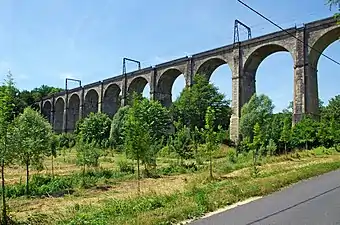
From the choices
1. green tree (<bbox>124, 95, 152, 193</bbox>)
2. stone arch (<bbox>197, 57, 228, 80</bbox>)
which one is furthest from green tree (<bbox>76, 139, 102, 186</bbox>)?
stone arch (<bbox>197, 57, 228, 80</bbox>)

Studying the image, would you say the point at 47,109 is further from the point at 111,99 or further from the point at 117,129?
the point at 117,129

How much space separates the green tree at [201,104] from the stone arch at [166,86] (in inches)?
294

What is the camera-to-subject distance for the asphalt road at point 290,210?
6785 mm

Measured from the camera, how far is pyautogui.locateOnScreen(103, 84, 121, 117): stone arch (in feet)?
214

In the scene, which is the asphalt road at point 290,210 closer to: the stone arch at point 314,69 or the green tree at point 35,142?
the green tree at point 35,142

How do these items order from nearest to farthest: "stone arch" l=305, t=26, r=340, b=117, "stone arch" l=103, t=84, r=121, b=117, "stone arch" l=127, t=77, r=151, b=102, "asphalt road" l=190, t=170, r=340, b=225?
"asphalt road" l=190, t=170, r=340, b=225 < "stone arch" l=305, t=26, r=340, b=117 < "stone arch" l=127, t=77, r=151, b=102 < "stone arch" l=103, t=84, r=121, b=117

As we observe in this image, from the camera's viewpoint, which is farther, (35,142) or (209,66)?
(209,66)

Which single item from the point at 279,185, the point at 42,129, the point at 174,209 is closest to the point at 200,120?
the point at 42,129

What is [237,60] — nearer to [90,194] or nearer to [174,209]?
[90,194]

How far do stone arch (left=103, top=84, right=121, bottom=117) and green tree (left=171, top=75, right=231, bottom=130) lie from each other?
2106 cm

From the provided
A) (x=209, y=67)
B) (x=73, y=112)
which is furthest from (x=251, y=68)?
(x=73, y=112)

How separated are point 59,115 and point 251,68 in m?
52.5

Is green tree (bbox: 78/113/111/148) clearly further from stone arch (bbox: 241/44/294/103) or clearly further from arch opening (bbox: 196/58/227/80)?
stone arch (bbox: 241/44/294/103)

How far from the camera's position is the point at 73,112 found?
253ft
